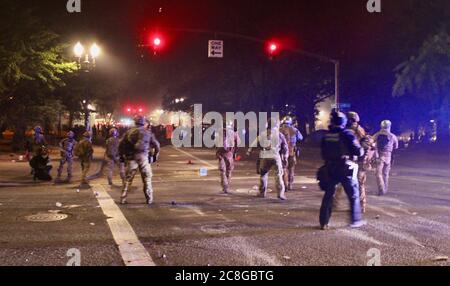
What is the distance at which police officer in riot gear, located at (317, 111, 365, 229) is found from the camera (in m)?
8.12

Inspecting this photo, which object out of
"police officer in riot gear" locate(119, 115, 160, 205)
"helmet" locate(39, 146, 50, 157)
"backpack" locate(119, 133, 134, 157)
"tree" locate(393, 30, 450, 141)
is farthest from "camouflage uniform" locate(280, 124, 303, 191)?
"tree" locate(393, 30, 450, 141)

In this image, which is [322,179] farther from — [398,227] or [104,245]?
[104,245]

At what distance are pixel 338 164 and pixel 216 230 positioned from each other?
2142 millimetres

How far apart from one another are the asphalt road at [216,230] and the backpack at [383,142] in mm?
1115

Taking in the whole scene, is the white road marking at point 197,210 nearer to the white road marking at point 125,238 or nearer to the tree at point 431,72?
the white road marking at point 125,238

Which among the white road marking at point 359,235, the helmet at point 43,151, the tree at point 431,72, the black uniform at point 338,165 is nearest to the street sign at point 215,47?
the helmet at point 43,151

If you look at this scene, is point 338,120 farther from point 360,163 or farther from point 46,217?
point 46,217

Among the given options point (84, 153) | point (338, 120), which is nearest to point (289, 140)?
point (338, 120)

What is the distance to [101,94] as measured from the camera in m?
41.0

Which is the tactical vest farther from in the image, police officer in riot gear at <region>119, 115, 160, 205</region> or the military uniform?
the military uniform

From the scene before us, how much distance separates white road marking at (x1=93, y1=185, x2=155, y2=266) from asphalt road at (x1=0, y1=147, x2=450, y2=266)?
0.01 metres

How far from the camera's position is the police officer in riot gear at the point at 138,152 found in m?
10.7

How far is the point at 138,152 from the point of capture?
35.3 feet
